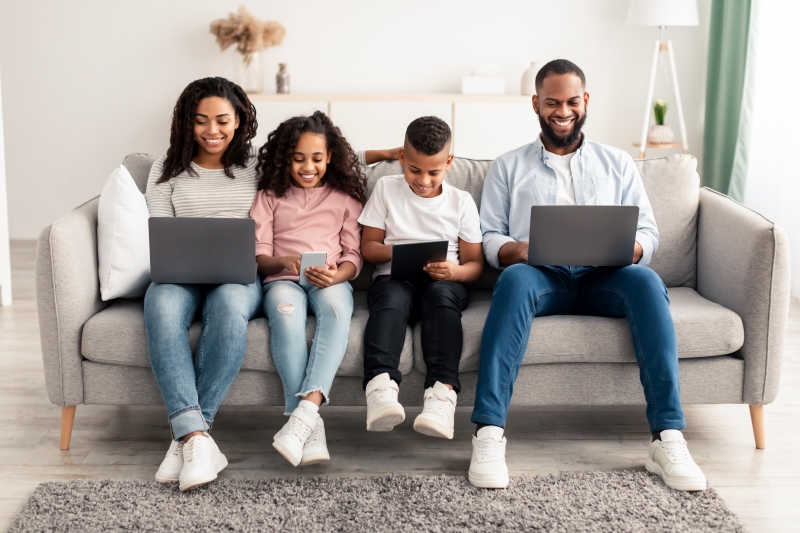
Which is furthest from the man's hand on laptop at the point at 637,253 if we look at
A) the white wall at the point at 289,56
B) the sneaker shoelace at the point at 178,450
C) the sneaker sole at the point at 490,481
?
the white wall at the point at 289,56

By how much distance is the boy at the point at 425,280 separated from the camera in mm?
1927

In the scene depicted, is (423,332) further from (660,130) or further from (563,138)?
(660,130)

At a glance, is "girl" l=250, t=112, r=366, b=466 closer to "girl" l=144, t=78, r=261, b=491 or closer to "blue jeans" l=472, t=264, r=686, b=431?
"girl" l=144, t=78, r=261, b=491

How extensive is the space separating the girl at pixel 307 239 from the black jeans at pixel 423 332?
3.0 inches

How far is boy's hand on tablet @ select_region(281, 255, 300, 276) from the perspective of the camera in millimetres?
2156

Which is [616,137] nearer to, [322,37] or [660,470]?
[322,37]

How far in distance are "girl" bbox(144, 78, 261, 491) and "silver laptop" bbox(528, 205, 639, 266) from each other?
0.75 metres

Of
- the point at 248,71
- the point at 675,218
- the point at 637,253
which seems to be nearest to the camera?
the point at 637,253

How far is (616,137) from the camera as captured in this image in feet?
15.4

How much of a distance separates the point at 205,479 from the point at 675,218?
1.51 metres

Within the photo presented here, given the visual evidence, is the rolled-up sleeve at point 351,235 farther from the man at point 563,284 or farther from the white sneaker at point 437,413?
the white sneaker at point 437,413

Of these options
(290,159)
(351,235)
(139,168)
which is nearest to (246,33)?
(139,168)

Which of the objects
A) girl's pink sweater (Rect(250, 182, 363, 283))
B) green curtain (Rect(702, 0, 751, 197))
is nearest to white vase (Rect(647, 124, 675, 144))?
green curtain (Rect(702, 0, 751, 197))

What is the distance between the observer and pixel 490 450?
Answer: 1.89 metres
